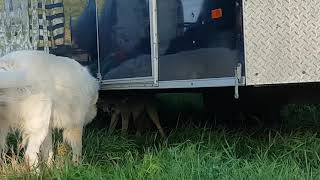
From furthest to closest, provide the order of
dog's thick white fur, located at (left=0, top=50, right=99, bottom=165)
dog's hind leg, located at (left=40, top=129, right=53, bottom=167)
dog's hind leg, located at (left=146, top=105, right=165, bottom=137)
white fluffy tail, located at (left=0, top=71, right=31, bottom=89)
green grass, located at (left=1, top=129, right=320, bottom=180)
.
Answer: dog's hind leg, located at (left=146, top=105, right=165, bottom=137) < dog's hind leg, located at (left=40, top=129, right=53, bottom=167) < dog's thick white fur, located at (left=0, top=50, right=99, bottom=165) < white fluffy tail, located at (left=0, top=71, right=31, bottom=89) < green grass, located at (left=1, top=129, right=320, bottom=180)

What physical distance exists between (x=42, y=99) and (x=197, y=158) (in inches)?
69.2

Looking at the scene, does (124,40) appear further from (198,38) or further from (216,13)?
(216,13)

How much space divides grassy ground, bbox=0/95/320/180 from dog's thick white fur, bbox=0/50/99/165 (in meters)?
0.26

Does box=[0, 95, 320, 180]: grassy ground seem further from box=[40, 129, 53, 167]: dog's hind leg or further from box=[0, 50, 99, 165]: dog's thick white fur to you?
box=[0, 50, 99, 165]: dog's thick white fur

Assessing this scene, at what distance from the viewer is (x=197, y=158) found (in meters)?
6.14

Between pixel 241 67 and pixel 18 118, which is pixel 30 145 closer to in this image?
pixel 18 118

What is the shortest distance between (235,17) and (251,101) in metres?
3.60

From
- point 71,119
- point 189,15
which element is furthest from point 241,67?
point 71,119

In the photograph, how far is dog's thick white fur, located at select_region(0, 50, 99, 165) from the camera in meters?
6.30

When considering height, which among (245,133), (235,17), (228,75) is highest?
(235,17)

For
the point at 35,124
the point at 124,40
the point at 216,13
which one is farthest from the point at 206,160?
the point at 124,40

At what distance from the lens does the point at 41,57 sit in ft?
22.5

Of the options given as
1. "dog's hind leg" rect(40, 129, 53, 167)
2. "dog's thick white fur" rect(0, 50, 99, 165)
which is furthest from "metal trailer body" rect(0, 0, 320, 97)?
"dog's hind leg" rect(40, 129, 53, 167)

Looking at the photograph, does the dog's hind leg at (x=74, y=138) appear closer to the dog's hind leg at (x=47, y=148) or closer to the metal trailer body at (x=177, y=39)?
the dog's hind leg at (x=47, y=148)
